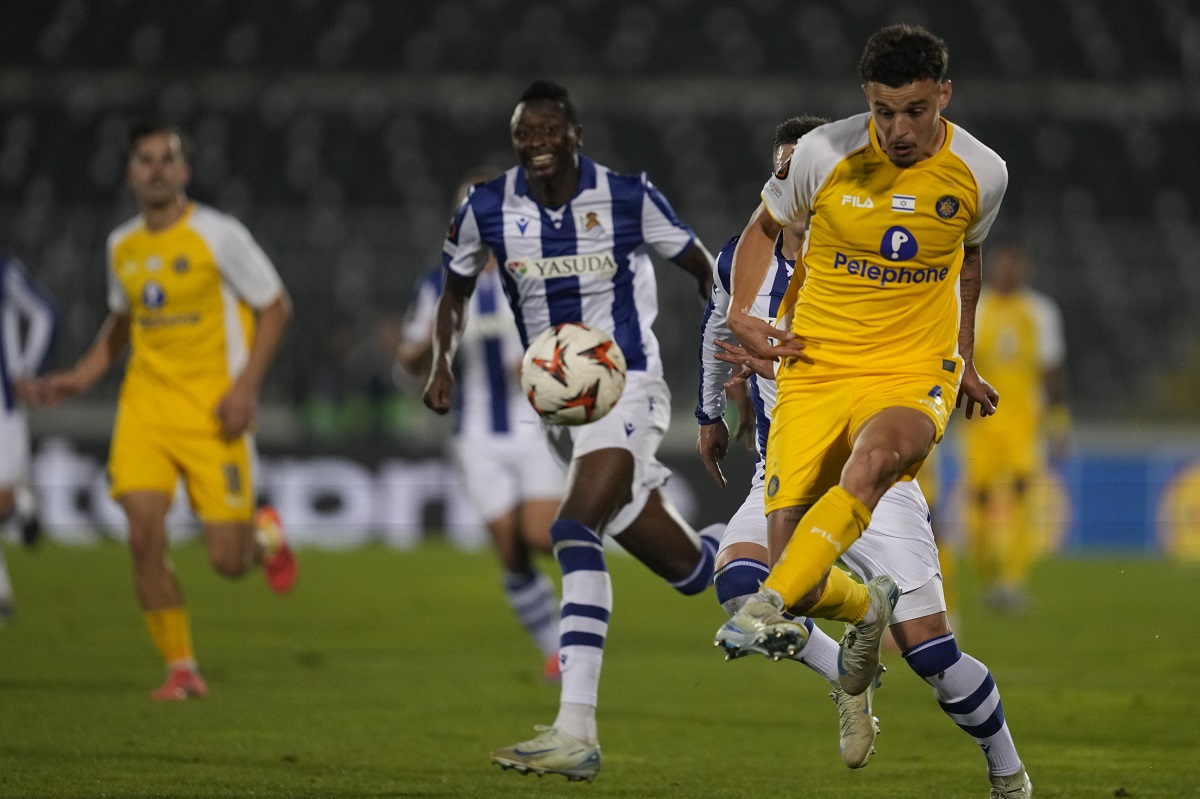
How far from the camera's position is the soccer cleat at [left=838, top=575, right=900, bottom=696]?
5.06 metres

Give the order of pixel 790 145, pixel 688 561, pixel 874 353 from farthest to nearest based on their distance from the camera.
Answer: pixel 688 561 < pixel 790 145 < pixel 874 353

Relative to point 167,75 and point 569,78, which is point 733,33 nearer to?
point 569,78

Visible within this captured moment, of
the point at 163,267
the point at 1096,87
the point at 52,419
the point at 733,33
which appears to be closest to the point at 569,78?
the point at 733,33

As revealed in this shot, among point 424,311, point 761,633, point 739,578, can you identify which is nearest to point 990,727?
point 739,578

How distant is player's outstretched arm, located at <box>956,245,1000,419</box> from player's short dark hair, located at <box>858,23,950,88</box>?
620mm

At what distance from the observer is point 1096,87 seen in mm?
27344

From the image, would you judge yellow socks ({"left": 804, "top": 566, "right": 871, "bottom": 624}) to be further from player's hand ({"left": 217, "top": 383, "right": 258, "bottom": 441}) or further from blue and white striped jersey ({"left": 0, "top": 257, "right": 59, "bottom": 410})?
blue and white striped jersey ({"left": 0, "top": 257, "right": 59, "bottom": 410})

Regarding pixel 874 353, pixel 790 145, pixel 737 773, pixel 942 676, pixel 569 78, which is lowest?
pixel 737 773

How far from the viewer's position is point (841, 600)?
5031mm

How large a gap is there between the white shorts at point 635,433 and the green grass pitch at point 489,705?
3.06ft

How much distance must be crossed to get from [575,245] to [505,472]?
308cm

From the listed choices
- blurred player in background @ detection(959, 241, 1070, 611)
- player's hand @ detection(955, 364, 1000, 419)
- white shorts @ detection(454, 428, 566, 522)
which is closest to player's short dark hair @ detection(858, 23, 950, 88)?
player's hand @ detection(955, 364, 1000, 419)

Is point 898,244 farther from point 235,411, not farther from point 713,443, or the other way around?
point 235,411

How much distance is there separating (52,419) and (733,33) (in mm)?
14300
